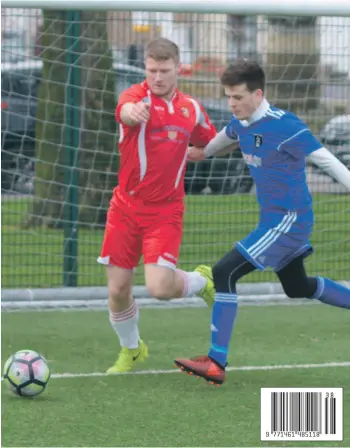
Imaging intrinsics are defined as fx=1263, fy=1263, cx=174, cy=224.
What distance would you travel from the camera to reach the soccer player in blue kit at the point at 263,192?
6598mm

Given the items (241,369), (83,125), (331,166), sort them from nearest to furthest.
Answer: (331,166), (241,369), (83,125)

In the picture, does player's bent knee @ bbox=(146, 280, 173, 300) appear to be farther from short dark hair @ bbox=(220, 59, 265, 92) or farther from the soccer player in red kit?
short dark hair @ bbox=(220, 59, 265, 92)

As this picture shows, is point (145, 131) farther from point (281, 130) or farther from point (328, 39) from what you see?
point (328, 39)

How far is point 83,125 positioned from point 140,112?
3474 mm

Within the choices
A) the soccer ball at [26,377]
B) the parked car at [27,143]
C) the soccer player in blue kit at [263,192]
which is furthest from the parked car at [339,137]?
the soccer ball at [26,377]

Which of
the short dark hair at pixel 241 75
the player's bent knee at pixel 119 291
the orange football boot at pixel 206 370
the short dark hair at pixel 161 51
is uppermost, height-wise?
the short dark hair at pixel 161 51

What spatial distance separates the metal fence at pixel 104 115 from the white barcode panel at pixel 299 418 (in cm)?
456

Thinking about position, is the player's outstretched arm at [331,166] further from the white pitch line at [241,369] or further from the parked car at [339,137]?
the parked car at [339,137]

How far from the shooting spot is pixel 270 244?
21.9ft

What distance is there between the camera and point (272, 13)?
6.67 m

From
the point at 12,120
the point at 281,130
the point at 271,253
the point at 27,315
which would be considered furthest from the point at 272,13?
the point at 12,120

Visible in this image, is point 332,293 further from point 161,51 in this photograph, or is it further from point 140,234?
point 161,51

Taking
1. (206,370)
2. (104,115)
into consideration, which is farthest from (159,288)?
(104,115)

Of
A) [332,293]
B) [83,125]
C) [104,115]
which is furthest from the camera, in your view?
[104,115]
